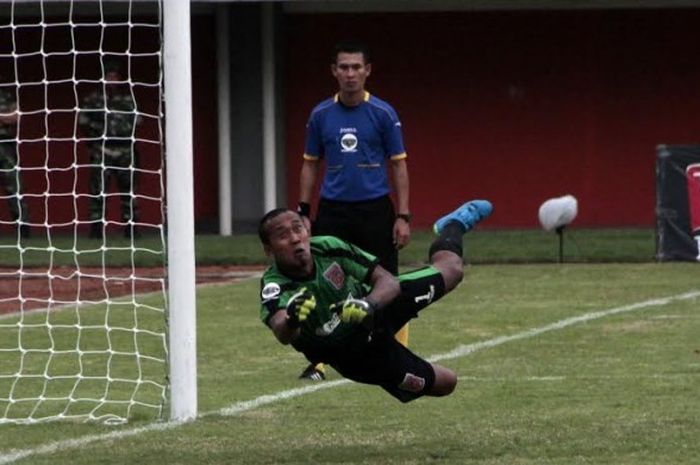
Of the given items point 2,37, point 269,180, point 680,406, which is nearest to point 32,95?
point 2,37

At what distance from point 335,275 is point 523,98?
19.2m

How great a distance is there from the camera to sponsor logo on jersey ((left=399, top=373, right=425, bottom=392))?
9.17 m

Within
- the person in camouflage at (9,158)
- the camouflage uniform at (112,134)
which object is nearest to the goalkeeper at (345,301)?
the camouflage uniform at (112,134)

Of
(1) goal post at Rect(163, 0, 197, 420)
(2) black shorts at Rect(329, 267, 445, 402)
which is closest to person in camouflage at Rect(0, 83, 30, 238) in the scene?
(1) goal post at Rect(163, 0, 197, 420)

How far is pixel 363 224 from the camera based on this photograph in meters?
12.0

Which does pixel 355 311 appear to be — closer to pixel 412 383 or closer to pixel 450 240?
pixel 412 383

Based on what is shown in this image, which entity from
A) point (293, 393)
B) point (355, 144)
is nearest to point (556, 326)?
point (355, 144)

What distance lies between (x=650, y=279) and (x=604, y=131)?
9.51m

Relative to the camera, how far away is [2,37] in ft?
83.5

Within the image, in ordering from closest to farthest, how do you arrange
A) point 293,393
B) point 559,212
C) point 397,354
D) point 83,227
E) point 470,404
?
1. point 397,354
2. point 470,404
3. point 293,393
4. point 559,212
5. point 83,227

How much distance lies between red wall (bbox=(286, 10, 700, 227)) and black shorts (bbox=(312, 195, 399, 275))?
1568 cm

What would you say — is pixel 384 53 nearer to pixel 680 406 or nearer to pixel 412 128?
pixel 412 128

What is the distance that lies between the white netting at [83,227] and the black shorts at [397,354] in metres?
1.95

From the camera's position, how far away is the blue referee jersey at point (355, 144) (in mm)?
11922
